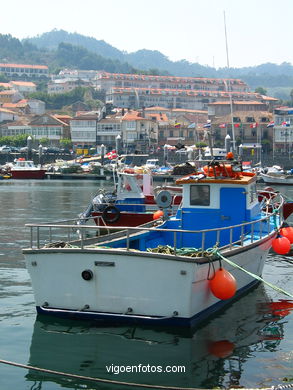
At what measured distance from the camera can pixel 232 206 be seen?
58.4 ft

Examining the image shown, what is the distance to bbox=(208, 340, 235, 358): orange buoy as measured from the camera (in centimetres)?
1323

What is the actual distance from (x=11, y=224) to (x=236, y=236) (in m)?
18.8

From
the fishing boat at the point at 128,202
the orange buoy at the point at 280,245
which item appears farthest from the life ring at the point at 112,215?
the orange buoy at the point at 280,245

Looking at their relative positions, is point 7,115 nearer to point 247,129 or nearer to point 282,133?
point 247,129

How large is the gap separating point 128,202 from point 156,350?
18.9 metres

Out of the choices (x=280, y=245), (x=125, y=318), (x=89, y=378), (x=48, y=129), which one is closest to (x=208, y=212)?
(x=280, y=245)

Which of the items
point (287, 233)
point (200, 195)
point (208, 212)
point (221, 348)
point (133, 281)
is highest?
point (200, 195)

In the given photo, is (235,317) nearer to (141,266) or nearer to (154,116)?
(141,266)

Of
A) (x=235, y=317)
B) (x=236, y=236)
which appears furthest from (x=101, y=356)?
(x=236, y=236)

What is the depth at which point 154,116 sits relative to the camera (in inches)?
6019

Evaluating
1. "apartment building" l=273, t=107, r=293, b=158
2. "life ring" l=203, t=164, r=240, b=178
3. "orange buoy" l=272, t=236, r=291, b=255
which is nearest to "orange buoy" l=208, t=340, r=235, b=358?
"life ring" l=203, t=164, r=240, b=178

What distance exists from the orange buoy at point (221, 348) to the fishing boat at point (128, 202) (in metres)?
14.5

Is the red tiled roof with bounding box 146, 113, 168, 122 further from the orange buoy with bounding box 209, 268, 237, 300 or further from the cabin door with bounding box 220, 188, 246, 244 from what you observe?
the orange buoy with bounding box 209, 268, 237, 300

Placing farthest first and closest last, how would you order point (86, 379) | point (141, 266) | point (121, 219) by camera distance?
point (121, 219) → point (141, 266) → point (86, 379)
